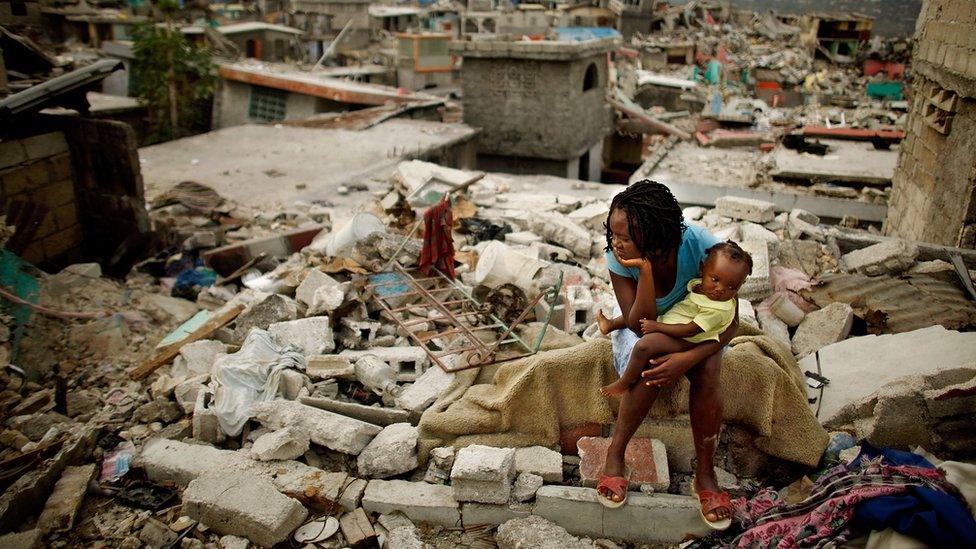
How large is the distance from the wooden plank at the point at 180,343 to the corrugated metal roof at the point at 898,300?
4.60 m

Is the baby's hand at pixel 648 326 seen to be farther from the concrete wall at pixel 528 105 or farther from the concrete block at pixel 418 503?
Result: the concrete wall at pixel 528 105

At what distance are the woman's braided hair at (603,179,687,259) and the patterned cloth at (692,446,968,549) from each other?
1.30 metres

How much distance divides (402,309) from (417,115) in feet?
39.3

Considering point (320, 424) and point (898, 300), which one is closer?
point (320, 424)

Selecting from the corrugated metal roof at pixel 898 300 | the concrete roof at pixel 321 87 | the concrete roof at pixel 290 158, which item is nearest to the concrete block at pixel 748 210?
the corrugated metal roof at pixel 898 300

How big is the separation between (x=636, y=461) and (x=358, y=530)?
145 cm

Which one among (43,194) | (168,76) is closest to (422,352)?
(43,194)

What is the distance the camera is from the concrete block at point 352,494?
3334 millimetres

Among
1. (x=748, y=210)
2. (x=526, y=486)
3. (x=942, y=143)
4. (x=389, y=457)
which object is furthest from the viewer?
(x=942, y=143)

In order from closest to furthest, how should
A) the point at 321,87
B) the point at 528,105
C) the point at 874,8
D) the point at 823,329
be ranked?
the point at 823,329, the point at 528,105, the point at 321,87, the point at 874,8

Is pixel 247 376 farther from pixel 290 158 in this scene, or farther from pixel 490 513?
pixel 290 158

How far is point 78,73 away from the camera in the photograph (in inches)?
229

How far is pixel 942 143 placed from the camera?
6.82m

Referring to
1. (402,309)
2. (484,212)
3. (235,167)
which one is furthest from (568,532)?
(235,167)
